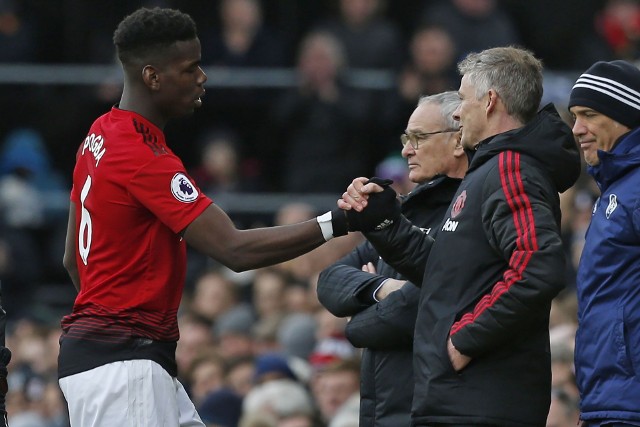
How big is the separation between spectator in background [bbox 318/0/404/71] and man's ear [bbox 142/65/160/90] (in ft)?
24.1

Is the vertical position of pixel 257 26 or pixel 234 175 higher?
pixel 257 26

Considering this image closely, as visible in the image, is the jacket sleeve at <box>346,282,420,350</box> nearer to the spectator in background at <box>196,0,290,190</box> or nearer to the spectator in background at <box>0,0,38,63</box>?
the spectator in background at <box>196,0,290,190</box>

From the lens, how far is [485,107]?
4.81m

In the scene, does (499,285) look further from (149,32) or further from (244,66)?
(244,66)

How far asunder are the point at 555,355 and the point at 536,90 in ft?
8.76

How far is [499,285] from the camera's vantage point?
177 inches

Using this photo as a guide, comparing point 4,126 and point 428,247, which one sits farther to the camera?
point 4,126

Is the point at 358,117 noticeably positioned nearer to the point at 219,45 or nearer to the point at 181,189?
the point at 219,45

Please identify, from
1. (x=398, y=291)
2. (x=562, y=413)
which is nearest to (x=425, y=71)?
(x=562, y=413)

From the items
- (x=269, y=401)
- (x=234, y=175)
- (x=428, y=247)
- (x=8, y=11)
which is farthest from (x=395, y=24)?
(x=428, y=247)

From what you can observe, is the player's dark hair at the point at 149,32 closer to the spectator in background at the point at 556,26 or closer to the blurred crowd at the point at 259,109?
the blurred crowd at the point at 259,109

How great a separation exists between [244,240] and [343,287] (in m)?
0.63

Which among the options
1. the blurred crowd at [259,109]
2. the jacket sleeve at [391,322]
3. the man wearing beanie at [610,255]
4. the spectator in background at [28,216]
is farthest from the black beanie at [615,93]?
the spectator in background at [28,216]

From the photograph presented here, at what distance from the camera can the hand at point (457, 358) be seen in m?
4.56
